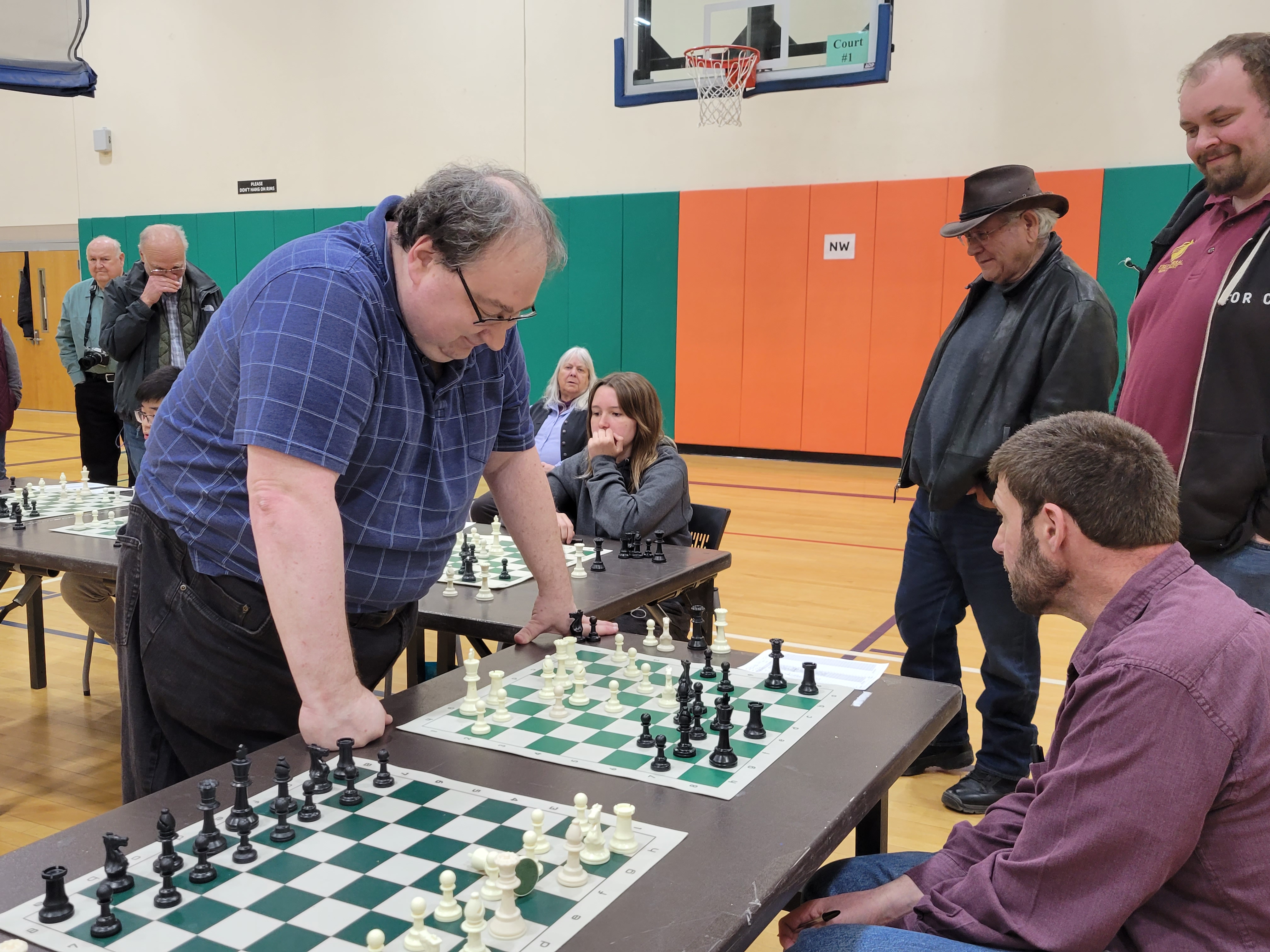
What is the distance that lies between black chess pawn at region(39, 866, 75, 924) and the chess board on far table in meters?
1.53

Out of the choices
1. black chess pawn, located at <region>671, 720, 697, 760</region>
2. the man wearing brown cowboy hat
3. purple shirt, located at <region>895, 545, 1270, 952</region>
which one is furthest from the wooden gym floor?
purple shirt, located at <region>895, 545, 1270, 952</region>

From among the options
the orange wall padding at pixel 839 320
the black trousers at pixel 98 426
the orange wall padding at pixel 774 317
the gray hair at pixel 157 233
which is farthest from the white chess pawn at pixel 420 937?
the orange wall padding at pixel 774 317

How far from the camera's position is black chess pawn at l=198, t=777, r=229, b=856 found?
127 centimetres

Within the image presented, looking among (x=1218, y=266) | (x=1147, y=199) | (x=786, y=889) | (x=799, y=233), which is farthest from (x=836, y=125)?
(x=786, y=889)

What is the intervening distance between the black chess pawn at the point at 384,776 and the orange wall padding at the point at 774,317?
8.70 m

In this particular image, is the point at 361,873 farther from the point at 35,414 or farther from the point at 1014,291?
the point at 35,414

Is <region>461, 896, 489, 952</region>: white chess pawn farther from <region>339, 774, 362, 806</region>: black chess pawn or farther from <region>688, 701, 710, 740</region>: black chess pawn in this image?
<region>688, 701, 710, 740</region>: black chess pawn

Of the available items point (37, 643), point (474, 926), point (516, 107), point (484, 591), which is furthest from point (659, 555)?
point (516, 107)

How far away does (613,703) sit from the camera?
183 centimetres

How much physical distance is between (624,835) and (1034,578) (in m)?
Result: 0.72

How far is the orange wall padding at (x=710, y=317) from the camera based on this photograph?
998cm

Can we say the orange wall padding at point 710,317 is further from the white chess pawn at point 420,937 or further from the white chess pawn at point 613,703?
the white chess pawn at point 420,937

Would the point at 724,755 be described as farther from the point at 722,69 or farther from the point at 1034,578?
the point at 722,69

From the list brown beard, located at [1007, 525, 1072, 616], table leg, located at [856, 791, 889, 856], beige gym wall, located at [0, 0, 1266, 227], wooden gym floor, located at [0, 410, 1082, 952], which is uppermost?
beige gym wall, located at [0, 0, 1266, 227]
